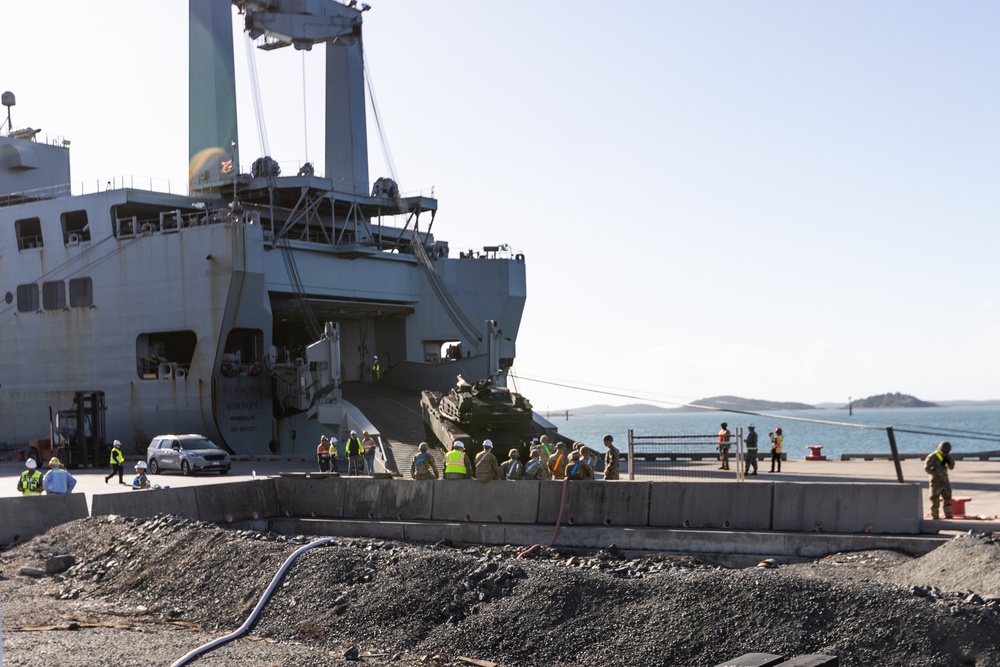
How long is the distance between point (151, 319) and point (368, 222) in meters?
9.07

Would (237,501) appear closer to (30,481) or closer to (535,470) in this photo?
(30,481)

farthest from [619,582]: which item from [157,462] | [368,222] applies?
[368,222]

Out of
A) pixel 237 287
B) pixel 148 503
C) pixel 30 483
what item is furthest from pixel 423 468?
pixel 237 287

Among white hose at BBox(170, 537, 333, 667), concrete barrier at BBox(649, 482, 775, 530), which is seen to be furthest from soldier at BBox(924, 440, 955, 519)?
white hose at BBox(170, 537, 333, 667)

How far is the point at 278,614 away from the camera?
1330 cm

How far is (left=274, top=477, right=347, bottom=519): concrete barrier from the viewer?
840 inches

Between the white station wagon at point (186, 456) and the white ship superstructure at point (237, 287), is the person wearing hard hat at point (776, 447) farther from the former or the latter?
the white station wagon at point (186, 456)

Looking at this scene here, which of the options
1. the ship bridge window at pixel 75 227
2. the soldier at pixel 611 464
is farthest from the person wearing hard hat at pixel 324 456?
the ship bridge window at pixel 75 227

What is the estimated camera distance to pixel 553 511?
18.6m

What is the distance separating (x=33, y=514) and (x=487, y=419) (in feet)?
34.1

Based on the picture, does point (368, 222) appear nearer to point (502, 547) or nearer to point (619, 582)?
point (502, 547)

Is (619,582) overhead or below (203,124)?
below

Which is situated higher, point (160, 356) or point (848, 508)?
point (160, 356)

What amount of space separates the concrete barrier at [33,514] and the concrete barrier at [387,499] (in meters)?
4.84
